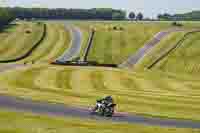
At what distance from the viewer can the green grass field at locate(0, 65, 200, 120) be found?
186ft

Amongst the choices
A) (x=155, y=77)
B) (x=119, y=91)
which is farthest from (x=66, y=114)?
(x=155, y=77)

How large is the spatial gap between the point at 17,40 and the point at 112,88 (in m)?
77.2

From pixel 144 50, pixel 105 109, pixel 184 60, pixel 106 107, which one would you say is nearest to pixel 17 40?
pixel 144 50

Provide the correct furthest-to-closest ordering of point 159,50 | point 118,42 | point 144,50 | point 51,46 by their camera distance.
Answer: point 118,42 < point 51,46 < point 144,50 < point 159,50

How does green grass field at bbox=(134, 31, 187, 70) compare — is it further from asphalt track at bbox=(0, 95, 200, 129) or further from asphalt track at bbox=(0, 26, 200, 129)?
asphalt track at bbox=(0, 95, 200, 129)

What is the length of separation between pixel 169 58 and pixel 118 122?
7446 centimetres

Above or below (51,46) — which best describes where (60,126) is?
above

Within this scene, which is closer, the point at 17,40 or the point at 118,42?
→ the point at 118,42

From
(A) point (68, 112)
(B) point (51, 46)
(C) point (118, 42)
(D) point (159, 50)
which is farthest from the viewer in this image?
(C) point (118, 42)

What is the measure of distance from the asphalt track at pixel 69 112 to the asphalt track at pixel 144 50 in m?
55.0

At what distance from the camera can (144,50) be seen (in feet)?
421

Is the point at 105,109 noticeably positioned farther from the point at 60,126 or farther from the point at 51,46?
the point at 51,46

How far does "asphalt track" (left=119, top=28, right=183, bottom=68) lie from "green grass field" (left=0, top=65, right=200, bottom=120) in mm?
17921

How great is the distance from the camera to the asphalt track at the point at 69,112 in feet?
153
